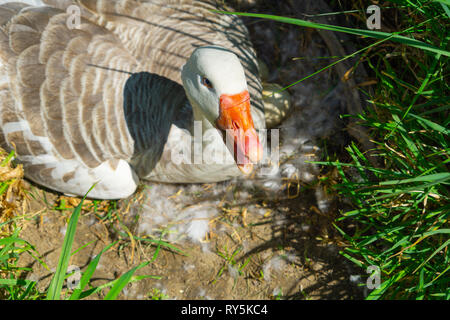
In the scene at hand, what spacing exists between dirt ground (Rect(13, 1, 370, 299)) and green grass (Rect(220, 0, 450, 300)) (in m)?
0.33

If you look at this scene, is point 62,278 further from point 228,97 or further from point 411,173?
point 411,173

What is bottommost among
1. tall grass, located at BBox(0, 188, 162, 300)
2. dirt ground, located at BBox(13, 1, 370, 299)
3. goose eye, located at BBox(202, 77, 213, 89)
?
dirt ground, located at BBox(13, 1, 370, 299)

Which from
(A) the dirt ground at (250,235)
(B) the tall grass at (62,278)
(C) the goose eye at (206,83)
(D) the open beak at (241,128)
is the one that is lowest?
(A) the dirt ground at (250,235)

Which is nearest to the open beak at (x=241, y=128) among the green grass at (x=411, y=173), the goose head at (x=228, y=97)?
the goose head at (x=228, y=97)

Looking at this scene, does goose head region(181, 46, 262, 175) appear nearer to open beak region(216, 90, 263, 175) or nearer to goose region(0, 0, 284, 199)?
open beak region(216, 90, 263, 175)

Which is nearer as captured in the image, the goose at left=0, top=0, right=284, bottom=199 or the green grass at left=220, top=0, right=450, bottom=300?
the green grass at left=220, top=0, right=450, bottom=300

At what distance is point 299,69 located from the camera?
3.14 meters

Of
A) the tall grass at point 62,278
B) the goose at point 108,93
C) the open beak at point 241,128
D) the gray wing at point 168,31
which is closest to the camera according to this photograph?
the tall grass at point 62,278

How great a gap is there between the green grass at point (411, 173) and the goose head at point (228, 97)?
0.52 meters

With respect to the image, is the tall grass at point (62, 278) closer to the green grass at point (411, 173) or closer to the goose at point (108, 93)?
the goose at point (108, 93)

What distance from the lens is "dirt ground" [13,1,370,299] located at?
2.76 meters

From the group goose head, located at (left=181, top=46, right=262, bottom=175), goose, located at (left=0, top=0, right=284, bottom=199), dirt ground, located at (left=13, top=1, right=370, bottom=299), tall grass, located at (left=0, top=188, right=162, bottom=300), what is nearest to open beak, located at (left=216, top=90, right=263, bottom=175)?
goose head, located at (left=181, top=46, right=262, bottom=175)

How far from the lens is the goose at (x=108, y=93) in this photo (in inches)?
97.0

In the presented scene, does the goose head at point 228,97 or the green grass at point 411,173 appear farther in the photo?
the green grass at point 411,173
